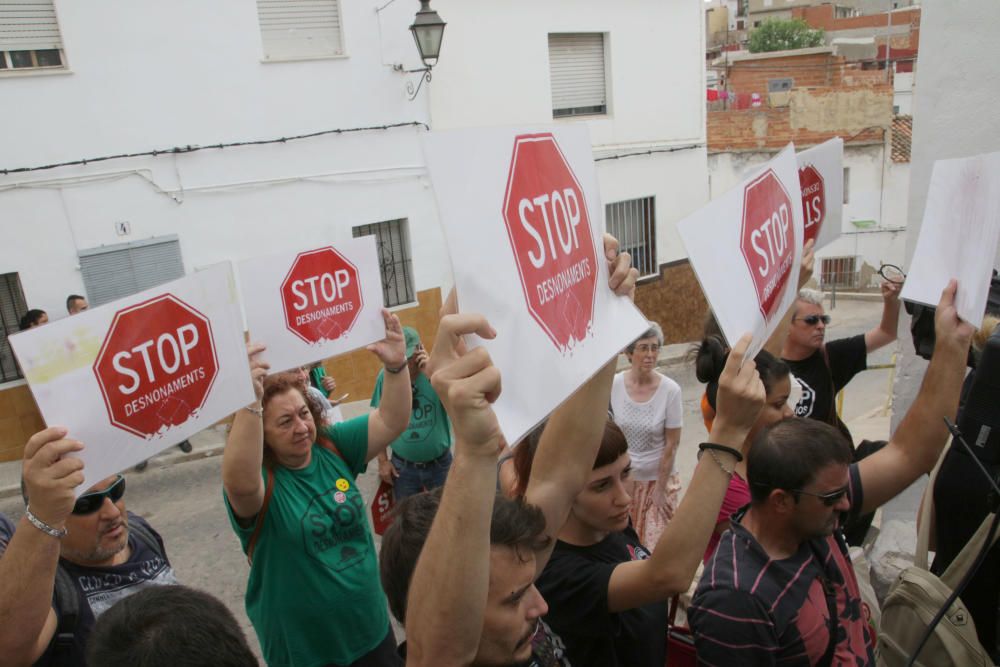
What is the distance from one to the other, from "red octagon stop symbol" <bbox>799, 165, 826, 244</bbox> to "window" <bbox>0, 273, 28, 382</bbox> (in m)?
7.98

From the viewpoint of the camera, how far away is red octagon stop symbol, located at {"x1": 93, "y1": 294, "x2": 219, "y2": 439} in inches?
91.4

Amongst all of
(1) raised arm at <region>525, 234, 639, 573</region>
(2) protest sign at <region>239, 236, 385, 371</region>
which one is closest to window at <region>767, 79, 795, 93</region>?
(2) protest sign at <region>239, 236, 385, 371</region>

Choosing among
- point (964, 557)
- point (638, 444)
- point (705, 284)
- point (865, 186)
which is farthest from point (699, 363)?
point (865, 186)

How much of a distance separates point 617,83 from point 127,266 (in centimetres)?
795

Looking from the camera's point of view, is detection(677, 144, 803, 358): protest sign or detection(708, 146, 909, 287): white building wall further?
detection(708, 146, 909, 287): white building wall

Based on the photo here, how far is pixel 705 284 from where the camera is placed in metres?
1.96

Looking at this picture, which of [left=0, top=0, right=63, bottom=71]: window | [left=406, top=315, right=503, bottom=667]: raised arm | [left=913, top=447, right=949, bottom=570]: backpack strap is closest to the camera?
[left=406, top=315, right=503, bottom=667]: raised arm

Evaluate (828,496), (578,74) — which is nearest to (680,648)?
(828,496)

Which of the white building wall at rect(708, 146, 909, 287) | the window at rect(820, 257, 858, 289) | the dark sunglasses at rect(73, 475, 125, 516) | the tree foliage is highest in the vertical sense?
the tree foliage

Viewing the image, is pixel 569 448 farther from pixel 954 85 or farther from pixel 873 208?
pixel 873 208

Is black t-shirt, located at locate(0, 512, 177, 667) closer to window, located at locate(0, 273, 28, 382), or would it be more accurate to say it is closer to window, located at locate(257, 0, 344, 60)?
window, located at locate(0, 273, 28, 382)

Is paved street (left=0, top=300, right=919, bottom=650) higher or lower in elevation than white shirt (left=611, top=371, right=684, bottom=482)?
lower

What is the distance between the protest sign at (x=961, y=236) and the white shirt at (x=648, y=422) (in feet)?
7.47

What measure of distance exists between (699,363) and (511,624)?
191 centimetres
